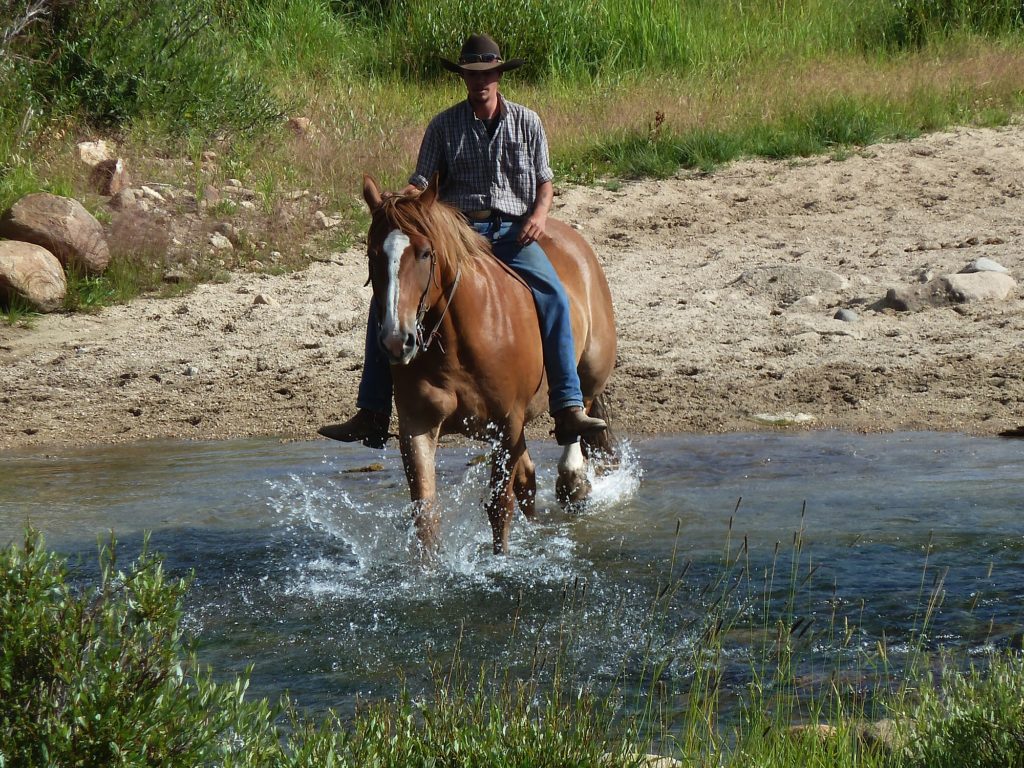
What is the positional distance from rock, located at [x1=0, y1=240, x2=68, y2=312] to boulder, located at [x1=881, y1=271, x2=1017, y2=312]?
7.01 meters

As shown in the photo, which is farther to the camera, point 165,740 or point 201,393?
point 201,393

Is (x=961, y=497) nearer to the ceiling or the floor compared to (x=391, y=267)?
nearer to the floor

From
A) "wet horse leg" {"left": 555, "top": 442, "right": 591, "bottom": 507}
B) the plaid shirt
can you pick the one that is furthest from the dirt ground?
the plaid shirt

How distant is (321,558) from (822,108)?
33.0 ft

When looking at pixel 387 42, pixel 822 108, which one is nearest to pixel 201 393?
pixel 822 108

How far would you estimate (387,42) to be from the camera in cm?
1847

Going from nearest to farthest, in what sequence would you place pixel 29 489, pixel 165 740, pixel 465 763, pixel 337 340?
pixel 165 740 → pixel 465 763 → pixel 29 489 → pixel 337 340

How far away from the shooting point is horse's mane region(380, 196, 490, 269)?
216 inches

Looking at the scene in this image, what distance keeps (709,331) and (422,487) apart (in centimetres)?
519

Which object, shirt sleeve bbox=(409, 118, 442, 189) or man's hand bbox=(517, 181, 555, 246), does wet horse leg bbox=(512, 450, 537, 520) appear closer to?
man's hand bbox=(517, 181, 555, 246)

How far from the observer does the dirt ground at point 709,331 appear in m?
9.38

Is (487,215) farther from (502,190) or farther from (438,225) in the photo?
(438,225)

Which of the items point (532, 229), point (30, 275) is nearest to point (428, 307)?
point (532, 229)

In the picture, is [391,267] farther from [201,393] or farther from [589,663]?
[201,393]
